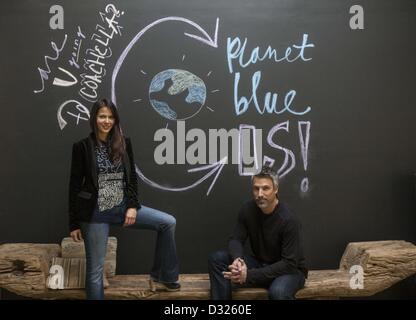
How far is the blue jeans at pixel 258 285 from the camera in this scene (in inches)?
142

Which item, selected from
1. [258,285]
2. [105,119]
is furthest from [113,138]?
[258,285]

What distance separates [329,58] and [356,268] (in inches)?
69.3

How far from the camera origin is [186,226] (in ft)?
14.7

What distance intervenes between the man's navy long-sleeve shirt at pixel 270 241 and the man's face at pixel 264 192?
10 centimetres

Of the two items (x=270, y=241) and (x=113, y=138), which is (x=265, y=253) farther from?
(x=113, y=138)

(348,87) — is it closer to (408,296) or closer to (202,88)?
(202,88)

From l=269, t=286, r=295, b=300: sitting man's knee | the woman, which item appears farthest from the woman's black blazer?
l=269, t=286, r=295, b=300: sitting man's knee

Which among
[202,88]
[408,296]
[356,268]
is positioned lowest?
[408,296]

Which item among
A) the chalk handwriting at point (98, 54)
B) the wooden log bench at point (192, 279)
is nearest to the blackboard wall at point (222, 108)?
the chalk handwriting at point (98, 54)

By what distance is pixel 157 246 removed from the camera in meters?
3.92

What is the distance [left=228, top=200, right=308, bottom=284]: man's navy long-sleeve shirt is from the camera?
3703mm

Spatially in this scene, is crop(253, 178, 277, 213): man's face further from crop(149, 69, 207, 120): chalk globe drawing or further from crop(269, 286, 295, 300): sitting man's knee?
crop(149, 69, 207, 120): chalk globe drawing
